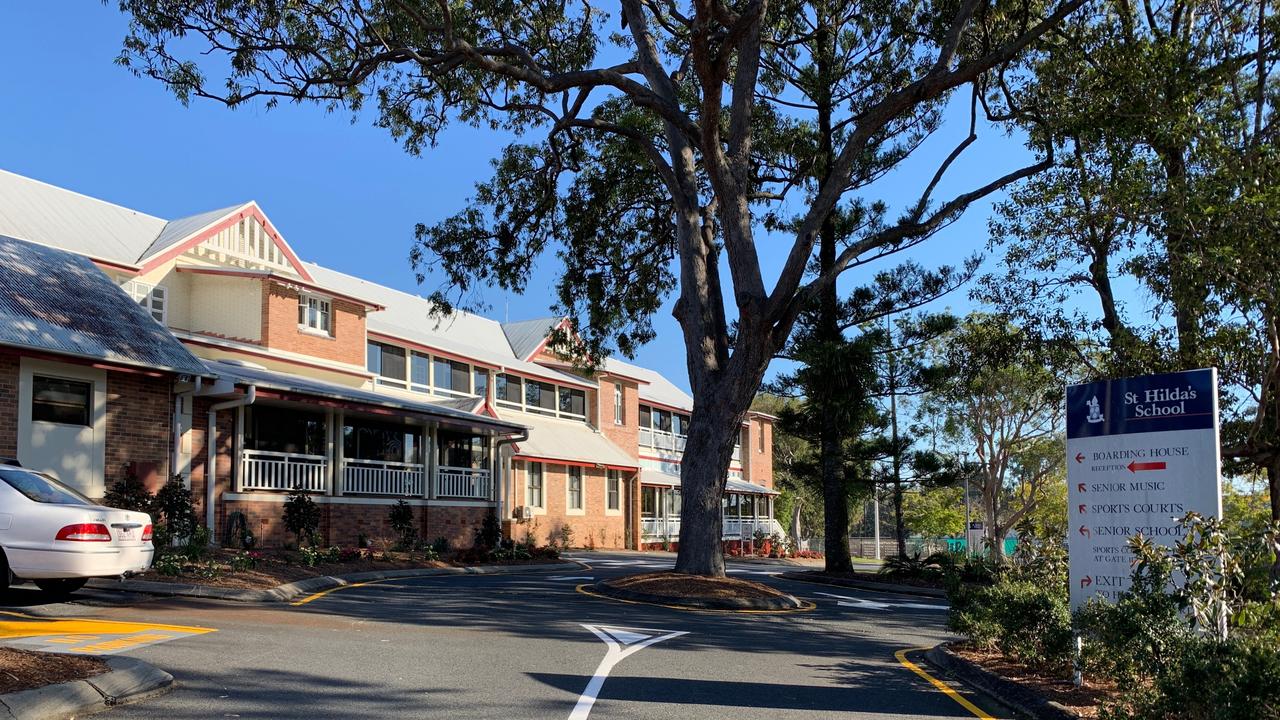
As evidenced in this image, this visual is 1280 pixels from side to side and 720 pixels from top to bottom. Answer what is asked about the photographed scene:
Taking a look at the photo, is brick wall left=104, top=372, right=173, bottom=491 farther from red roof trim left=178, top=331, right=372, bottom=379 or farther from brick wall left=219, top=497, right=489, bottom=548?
red roof trim left=178, top=331, right=372, bottom=379

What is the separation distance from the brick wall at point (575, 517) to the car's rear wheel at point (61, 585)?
66.1 ft

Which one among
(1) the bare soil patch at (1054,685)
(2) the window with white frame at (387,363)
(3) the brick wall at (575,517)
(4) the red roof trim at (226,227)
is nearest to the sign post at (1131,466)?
(1) the bare soil patch at (1054,685)

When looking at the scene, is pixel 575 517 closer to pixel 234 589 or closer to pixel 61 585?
pixel 234 589

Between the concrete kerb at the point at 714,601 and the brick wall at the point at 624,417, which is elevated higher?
the brick wall at the point at 624,417

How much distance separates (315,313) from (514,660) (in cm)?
2080

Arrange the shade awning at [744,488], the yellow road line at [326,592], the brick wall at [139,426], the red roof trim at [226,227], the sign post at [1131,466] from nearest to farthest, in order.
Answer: the sign post at [1131,466] → the yellow road line at [326,592] → the brick wall at [139,426] → the red roof trim at [226,227] → the shade awning at [744,488]

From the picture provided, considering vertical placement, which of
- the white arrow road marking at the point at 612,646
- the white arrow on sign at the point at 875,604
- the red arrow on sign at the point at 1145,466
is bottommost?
the white arrow on sign at the point at 875,604

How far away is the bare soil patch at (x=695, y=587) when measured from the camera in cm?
1598

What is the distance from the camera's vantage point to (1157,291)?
45.4 feet

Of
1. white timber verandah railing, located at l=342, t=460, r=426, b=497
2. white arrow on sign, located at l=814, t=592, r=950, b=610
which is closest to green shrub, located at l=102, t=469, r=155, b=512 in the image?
white timber verandah railing, located at l=342, t=460, r=426, b=497

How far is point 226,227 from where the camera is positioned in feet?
92.3

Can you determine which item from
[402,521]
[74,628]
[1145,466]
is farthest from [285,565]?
[1145,466]

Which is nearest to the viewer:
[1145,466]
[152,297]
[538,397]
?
[1145,466]

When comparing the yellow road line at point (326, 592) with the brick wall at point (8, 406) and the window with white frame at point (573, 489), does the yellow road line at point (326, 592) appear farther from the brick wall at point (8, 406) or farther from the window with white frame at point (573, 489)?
the window with white frame at point (573, 489)
